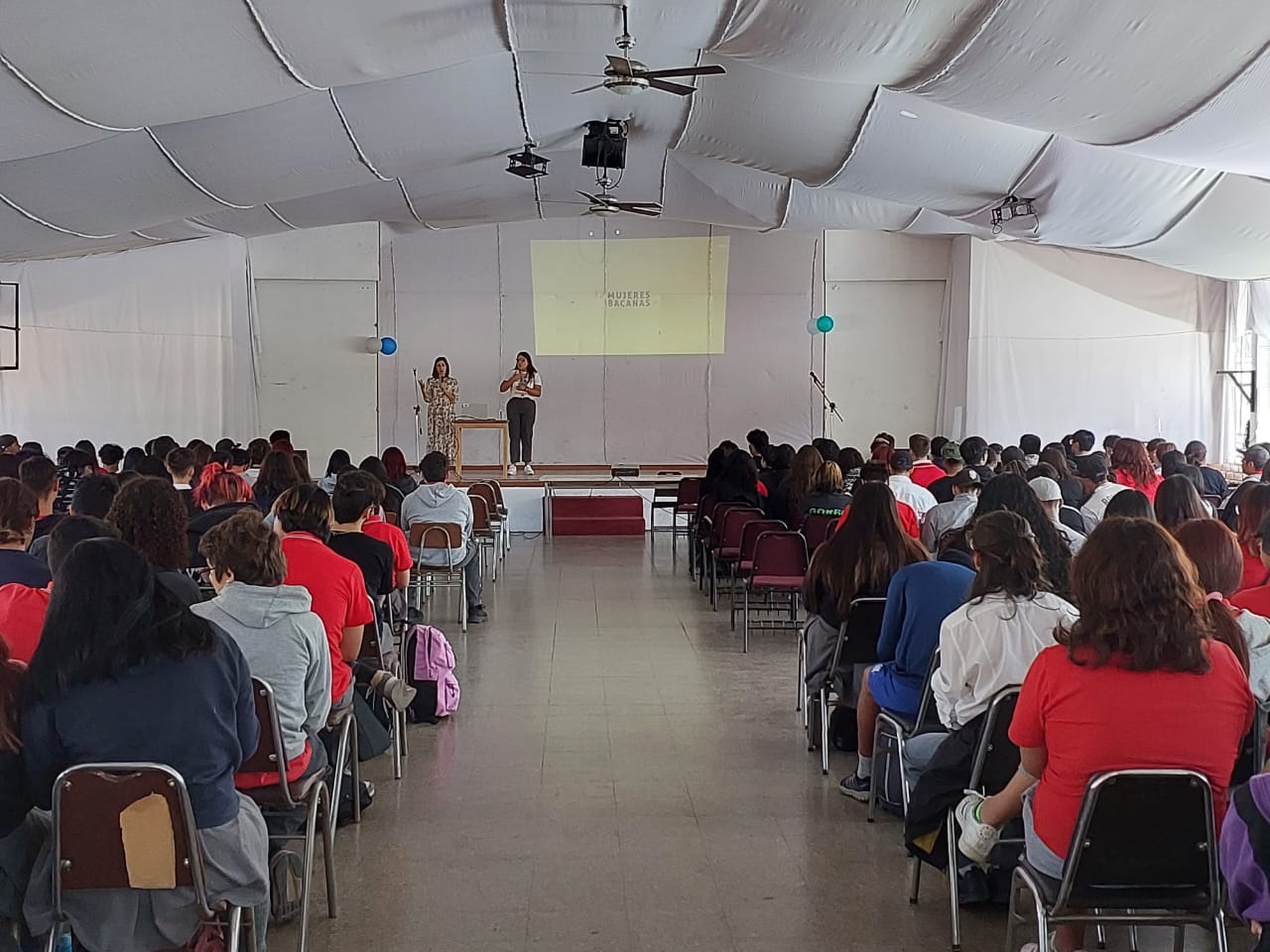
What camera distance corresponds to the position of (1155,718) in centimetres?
241

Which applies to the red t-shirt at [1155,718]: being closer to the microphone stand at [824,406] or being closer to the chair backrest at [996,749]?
the chair backrest at [996,749]

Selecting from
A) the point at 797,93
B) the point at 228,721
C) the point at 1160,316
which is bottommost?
the point at 228,721

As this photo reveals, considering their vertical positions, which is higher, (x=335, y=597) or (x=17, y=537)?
(x=17, y=537)

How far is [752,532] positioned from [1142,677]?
5.01 meters

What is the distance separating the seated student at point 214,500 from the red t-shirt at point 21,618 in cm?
197

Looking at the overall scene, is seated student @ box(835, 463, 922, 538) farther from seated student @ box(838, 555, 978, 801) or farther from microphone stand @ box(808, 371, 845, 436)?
microphone stand @ box(808, 371, 845, 436)

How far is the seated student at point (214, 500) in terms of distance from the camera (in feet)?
16.5

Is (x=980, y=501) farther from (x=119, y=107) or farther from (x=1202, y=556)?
(x=119, y=107)

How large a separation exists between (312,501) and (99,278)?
9652mm

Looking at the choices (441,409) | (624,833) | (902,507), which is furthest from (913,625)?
(441,409)

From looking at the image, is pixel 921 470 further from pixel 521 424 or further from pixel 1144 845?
pixel 521 424

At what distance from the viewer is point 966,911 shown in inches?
136

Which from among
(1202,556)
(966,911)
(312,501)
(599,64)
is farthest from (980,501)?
(599,64)

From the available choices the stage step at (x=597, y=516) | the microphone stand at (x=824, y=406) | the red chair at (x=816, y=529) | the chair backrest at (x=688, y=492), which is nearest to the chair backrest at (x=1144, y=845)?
the red chair at (x=816, y=529)
